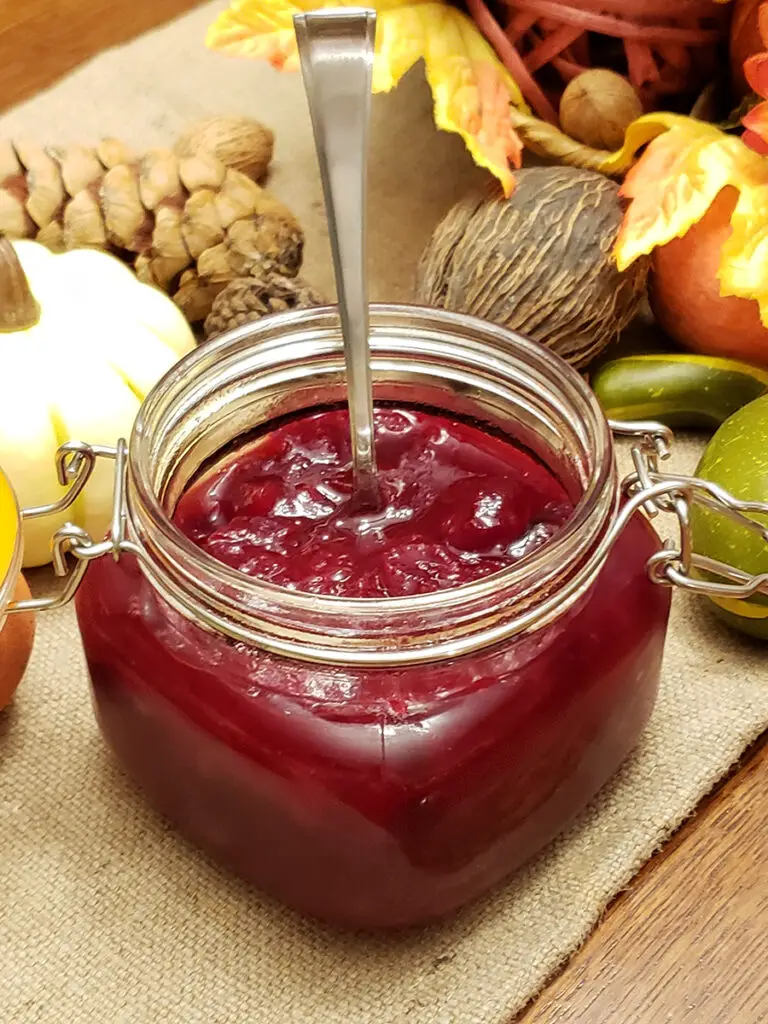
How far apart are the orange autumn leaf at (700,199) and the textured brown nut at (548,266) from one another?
0.07 ft

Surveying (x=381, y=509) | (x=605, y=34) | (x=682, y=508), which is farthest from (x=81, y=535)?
(x=605, y=34)

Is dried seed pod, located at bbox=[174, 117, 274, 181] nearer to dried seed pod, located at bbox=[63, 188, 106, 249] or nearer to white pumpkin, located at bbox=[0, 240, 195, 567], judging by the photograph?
dried seed pod, located at bbox=[63, 188, 106, 249]

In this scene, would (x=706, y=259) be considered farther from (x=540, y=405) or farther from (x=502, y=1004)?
(x=502, y=1004)

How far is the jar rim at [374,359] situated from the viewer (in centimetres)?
40

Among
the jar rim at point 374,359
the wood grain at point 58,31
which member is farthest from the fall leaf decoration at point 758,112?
the wood grain at point 58,31

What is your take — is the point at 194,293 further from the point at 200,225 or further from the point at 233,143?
the point at 233,143

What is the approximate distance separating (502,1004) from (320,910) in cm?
8

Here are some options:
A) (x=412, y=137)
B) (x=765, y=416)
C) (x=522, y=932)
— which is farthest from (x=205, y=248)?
(x=522, y=932)

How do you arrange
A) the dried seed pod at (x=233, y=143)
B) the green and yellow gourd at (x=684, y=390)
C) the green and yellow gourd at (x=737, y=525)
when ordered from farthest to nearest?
the dried seed pod at (x=233, y=143) → the green and yellow gourd at (x=684, y=390) → the green and yellow gourd at (x=737, y=525)

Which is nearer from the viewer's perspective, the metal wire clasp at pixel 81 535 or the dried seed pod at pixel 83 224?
the metal wire clasp at pixel 81 535

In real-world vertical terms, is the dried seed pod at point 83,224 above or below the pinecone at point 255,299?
above

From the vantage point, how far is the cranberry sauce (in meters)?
0.46

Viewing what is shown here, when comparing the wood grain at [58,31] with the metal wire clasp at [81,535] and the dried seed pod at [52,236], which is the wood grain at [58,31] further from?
the metal wire clasp at [81,535]

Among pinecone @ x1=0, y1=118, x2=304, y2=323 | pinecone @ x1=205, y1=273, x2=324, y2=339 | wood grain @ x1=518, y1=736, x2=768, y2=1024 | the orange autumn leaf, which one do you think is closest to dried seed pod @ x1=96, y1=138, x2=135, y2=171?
pinecone @ x1=0, y1=118, x2=304, y2=323
